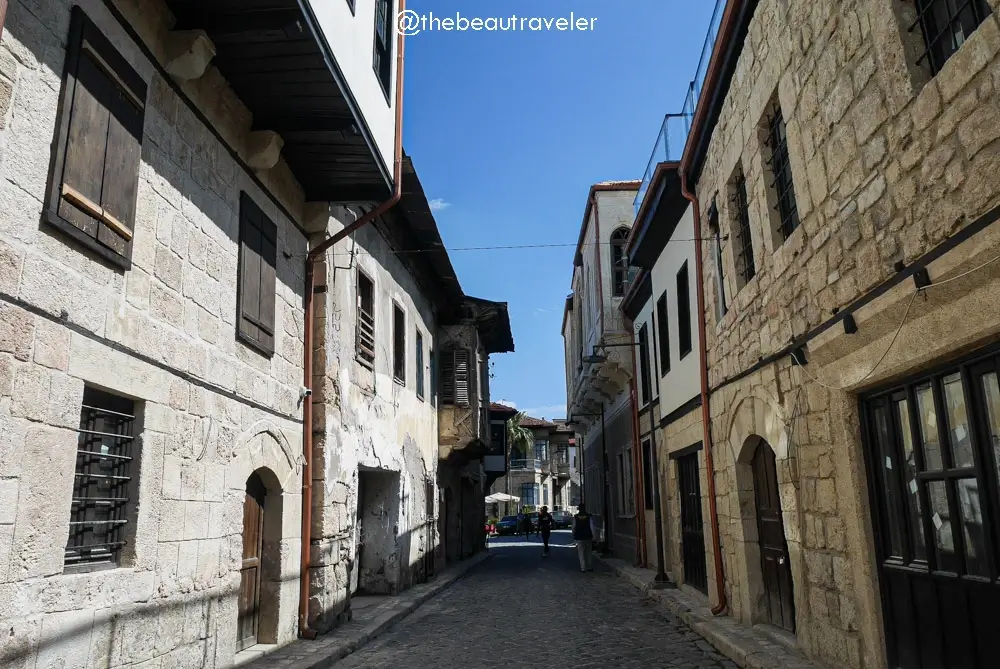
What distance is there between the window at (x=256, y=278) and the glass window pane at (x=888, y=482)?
510 centimetres

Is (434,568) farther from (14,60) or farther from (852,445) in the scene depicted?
(14,60)

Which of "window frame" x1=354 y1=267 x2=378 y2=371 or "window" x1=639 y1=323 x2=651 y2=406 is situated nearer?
"window frame" x1=354 y1=267 x2=378 y2=371

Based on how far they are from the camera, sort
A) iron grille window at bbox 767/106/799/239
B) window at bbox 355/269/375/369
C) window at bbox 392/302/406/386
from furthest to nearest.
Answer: window at bbox 392/302/406/386 → window at bbox 355/269/375/369 → iron grille window at bbox 767/106/799/239

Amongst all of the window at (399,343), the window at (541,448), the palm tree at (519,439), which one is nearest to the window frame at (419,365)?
the window at (399,343)

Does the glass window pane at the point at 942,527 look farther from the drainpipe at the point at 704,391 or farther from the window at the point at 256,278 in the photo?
the window at the point at 256,278

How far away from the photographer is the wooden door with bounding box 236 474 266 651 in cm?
704

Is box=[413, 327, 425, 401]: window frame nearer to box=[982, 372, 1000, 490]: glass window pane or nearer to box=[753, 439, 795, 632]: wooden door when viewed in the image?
box=[753, 439, 795, 632]: wooden door

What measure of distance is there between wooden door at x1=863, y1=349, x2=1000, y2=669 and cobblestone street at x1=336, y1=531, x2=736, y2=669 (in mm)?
2200

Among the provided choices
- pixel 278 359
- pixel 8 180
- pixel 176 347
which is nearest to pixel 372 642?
pixel 278 359

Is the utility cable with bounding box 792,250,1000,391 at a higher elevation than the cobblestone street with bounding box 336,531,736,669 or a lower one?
higher

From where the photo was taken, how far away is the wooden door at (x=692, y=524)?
10648mm

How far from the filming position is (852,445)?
5.45 metres

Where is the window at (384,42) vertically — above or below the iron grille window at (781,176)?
above

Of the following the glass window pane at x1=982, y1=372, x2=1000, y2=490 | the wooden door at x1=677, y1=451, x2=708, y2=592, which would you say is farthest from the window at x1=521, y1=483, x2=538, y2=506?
the glass window pane at x1=982, y1=372, x2=1000, y2=490
